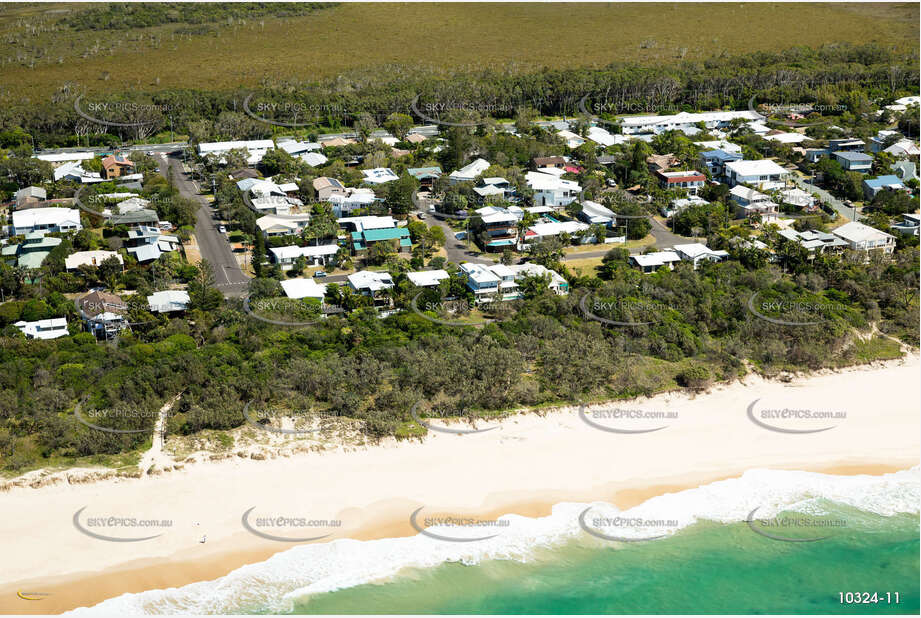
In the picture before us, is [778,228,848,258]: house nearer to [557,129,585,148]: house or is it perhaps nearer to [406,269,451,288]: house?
[406,269,451,288]: house

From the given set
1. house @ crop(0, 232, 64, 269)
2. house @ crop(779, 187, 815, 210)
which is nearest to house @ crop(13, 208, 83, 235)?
house @ crop(0, 232, 64, 269)

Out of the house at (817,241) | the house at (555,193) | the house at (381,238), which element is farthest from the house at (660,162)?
the house at (381,238)

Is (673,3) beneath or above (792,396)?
above

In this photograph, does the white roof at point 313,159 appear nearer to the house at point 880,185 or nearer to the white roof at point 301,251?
the white roof at point 301,251

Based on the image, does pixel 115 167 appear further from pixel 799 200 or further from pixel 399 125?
pixel 799 200

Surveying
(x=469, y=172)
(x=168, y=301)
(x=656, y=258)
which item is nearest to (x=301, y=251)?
(x=168, y=301)

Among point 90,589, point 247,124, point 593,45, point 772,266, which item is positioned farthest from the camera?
point 593,45

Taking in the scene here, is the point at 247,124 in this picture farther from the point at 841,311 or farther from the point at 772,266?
the point at 841,311

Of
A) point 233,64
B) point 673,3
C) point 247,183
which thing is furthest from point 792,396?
point 673,3
